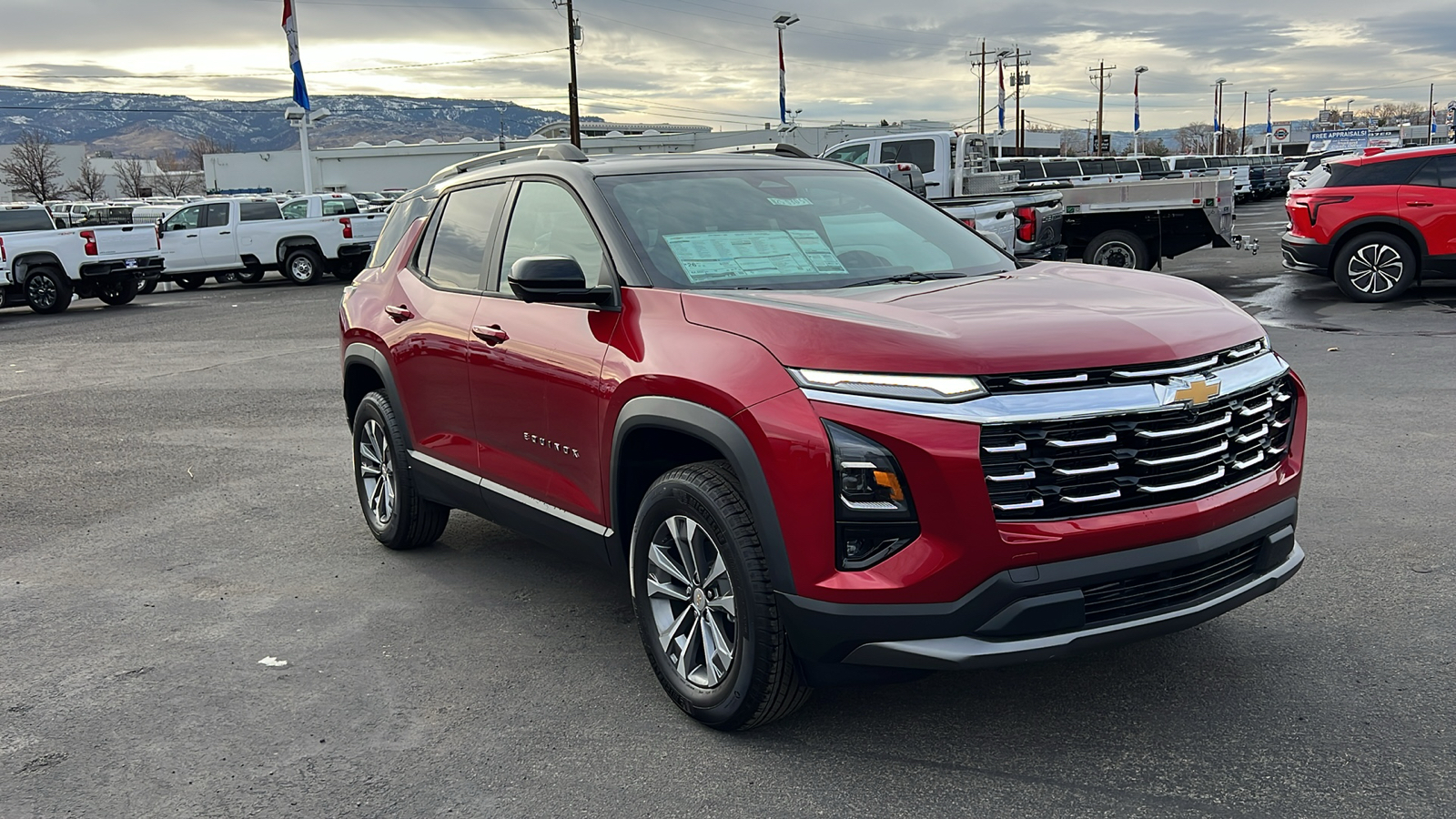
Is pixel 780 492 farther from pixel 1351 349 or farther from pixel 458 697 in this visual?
pixel 1351 349

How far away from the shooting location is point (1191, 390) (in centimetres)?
337

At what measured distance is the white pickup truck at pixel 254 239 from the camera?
2536 cm

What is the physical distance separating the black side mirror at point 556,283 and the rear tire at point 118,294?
21150mm

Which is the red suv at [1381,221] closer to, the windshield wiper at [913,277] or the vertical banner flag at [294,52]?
the windshield wiper at [913,277]

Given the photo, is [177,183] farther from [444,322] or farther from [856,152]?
[444,322]

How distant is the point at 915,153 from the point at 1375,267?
28.6 feet

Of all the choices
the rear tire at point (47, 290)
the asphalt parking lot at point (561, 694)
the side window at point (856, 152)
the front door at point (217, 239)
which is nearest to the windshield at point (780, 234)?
the asphalt parking lot at point (561, 694)

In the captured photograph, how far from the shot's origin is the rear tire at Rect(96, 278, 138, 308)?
22578mm

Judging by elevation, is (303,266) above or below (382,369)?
below

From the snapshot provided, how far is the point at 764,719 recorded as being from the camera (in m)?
3.64

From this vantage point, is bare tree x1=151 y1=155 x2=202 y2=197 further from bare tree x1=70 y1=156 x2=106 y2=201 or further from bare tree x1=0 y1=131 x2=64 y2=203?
bare tree x1=0 y1=131 x2=64 y2=203

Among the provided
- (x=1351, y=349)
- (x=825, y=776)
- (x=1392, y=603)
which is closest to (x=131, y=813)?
(x=825, y=776)

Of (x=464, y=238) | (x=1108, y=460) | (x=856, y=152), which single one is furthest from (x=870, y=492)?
(x=856, y=152)

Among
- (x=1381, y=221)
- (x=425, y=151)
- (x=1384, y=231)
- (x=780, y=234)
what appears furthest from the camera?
(x=425, y=151)
